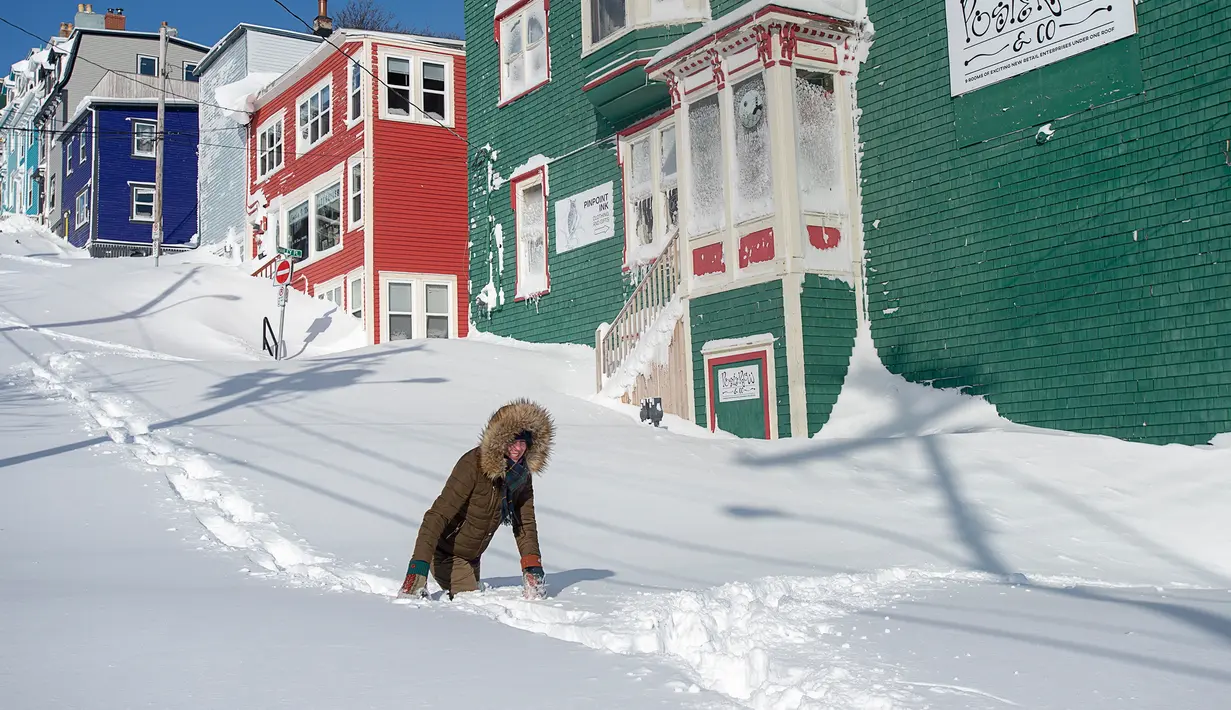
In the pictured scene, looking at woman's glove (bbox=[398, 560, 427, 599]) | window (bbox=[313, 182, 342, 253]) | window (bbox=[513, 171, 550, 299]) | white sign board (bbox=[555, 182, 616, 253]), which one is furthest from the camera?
window (bbox=[313, 182, 342, 253])

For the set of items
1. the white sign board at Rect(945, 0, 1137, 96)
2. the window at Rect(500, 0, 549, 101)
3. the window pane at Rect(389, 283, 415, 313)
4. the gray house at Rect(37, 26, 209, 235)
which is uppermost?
the gray house at Rect(37, 26, 209, 235)

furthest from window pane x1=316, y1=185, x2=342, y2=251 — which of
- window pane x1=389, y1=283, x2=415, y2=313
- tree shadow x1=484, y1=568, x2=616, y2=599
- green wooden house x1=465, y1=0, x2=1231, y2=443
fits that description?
tree shadow x1=484, y1=568, x2=616, y2=599

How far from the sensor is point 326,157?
28.4 metres

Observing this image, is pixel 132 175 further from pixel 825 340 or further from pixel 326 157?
pixel 825 340

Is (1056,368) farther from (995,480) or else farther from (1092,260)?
(995,480)

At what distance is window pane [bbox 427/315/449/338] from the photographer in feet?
87.2

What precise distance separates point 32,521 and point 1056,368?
31.5 feet

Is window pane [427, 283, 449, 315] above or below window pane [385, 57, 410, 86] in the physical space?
below

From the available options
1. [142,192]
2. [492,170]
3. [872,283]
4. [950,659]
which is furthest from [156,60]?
[950,659]

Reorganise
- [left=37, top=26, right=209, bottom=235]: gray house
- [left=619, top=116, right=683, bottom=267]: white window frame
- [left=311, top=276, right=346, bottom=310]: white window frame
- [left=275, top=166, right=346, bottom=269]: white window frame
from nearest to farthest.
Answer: [left=619, top=116, right=683, bottom=267]: white window frame < [left=311, top=276, right=346, bottom=310]: white window frame < [left=275, top=166, right=346, bottom=269]: white window frame < [left=37, top=26, right=209, bottom=235]: gray house

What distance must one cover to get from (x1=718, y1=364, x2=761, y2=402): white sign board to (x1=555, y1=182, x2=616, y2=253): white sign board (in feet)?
14.7

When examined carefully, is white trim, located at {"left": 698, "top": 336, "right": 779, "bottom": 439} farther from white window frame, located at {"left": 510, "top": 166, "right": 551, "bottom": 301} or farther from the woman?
the woman

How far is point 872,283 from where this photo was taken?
1373cm

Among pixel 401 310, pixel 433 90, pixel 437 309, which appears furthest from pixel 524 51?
pixel 437 309
